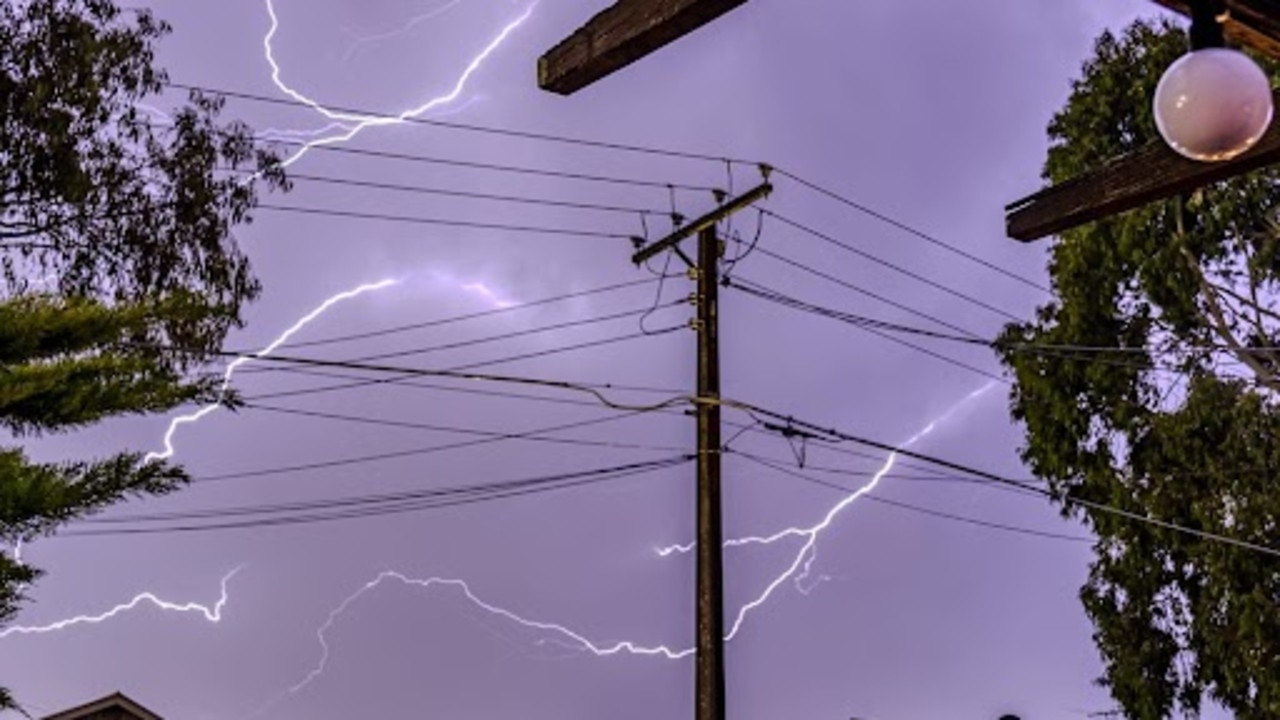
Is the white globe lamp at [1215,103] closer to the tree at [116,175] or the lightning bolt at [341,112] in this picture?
the tree at [116,175]

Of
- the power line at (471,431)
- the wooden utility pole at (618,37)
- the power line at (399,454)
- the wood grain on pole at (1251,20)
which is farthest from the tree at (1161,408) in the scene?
the power line at (399,454)

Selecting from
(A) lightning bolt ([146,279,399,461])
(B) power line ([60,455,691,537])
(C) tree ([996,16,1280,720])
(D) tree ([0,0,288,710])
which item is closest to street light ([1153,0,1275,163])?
(D) tree ([0,0,288,710])

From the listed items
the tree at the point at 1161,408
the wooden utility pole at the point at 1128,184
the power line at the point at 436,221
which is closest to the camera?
the wooden utility pole at the point at 1128,184

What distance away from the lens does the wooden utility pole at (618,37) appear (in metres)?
2.90

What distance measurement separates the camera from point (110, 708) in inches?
467

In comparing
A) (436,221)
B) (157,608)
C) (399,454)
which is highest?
(436,221)

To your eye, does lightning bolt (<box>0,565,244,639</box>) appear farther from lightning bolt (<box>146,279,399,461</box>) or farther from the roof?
the roof

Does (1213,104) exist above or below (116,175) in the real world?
below

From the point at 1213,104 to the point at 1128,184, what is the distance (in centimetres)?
167

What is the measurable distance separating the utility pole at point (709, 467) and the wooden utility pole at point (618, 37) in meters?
6.05

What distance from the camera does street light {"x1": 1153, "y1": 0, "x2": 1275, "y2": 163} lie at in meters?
2.54

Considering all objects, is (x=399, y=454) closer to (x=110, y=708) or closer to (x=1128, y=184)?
(x=110, y=708)


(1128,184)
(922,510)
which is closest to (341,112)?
(1128,184)

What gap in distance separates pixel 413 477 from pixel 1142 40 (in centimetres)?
1443
